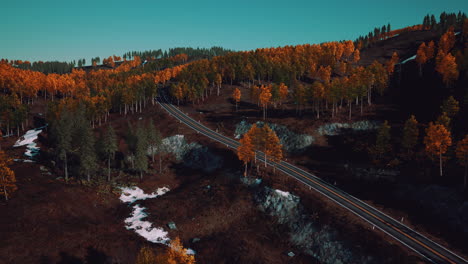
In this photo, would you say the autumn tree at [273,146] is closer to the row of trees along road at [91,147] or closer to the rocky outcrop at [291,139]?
the rocky outcrop at [291,139]

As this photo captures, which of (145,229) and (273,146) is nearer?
(145,229)

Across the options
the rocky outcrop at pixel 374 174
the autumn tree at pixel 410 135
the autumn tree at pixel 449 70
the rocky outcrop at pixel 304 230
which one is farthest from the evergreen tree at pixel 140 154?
the autumn tree at pixel 449 70

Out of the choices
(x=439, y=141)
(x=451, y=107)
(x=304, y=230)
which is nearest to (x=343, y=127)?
(x=451, y=107)

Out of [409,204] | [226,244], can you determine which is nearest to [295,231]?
[226,244]

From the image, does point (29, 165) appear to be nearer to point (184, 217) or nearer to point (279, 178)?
point (184, 217)

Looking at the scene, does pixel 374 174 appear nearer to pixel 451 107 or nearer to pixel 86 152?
pixel 451 107
